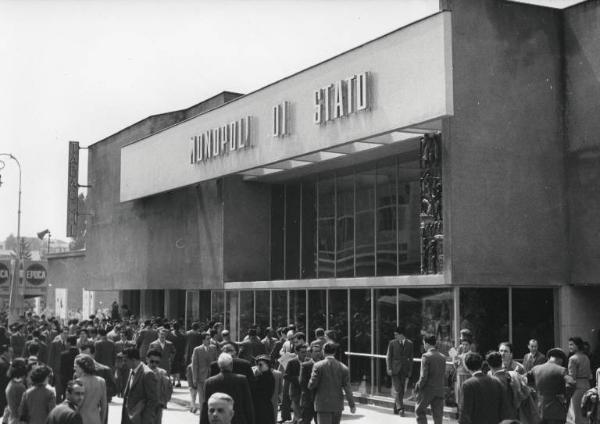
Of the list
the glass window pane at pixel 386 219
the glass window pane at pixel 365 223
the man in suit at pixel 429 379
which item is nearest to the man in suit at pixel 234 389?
the man in suit at pixel 429 379

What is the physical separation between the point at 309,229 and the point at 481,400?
16637 mm

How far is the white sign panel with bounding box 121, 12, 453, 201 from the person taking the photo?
61.0 ft

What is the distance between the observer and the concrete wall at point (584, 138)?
1878cm

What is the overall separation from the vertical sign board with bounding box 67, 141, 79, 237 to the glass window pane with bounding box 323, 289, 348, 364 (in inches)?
782

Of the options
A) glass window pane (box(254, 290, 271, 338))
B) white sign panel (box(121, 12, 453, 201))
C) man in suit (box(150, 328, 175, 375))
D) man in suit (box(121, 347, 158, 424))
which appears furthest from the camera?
glass window pane (box(254, 290, 271, 338))

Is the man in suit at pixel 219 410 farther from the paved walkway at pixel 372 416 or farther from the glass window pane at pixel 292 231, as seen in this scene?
the glass window pane at pixel 292 231

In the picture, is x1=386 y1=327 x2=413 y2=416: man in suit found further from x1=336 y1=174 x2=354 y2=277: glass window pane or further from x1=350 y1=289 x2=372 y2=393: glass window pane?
x1=336 y1=174 x2=354 y2=277: glass window pane

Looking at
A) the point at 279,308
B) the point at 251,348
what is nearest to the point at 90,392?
the point at 251,348

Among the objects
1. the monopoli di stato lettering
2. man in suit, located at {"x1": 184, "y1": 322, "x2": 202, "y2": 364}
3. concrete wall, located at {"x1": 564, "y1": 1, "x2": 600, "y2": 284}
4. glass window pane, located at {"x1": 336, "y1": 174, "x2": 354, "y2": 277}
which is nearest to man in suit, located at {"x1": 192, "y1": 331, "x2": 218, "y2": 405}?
man in suit, located at {"x1": 184, "y1": 322, "x2": 202, "y2": 364}

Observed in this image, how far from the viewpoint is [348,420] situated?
18.5m

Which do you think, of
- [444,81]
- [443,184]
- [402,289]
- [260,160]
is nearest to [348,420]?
[402,289]

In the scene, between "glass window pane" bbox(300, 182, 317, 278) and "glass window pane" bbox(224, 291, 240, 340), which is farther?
"glass window pane" bbox(224, 291, 240, 340)

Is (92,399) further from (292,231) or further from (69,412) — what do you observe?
(292,231)

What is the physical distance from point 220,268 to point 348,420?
10181mm
